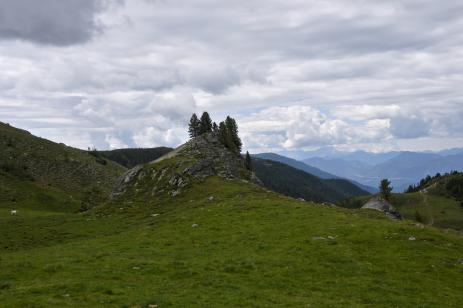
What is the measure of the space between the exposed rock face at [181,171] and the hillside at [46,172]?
93.2 ft

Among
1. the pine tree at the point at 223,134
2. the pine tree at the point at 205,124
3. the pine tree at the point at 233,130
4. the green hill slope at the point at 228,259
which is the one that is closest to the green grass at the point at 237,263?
the green hill slope at the point at 228,259

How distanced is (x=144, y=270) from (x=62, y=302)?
27.3ft

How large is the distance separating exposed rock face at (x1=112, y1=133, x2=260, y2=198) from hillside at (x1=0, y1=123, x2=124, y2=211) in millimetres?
28403

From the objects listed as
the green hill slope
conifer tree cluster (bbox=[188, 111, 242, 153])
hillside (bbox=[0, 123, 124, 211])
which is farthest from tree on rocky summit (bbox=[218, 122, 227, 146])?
the green hill slope

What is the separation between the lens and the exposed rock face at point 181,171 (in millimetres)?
74375

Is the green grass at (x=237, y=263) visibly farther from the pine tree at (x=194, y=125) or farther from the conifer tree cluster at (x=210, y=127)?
the pine tree at (x=194, y=125)

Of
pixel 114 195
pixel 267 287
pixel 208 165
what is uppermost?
pixel 208 165

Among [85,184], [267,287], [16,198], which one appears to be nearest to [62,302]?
[267,287]

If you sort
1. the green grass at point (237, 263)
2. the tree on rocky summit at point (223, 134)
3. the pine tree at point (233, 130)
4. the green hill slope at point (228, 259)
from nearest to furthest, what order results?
the green grass at point (237, 263) < the green hill slope at point (228, 259) < the tree on rocky summit at point (223, 134) < the pine tree at point (233, 130)

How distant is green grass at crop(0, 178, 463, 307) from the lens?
24766mm

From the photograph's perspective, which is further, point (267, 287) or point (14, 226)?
point (14, 226)

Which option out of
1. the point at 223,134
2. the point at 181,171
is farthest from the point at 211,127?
the point at 181,171

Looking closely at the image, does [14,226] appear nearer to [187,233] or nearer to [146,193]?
[146,193]

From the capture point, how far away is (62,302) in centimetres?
2277
